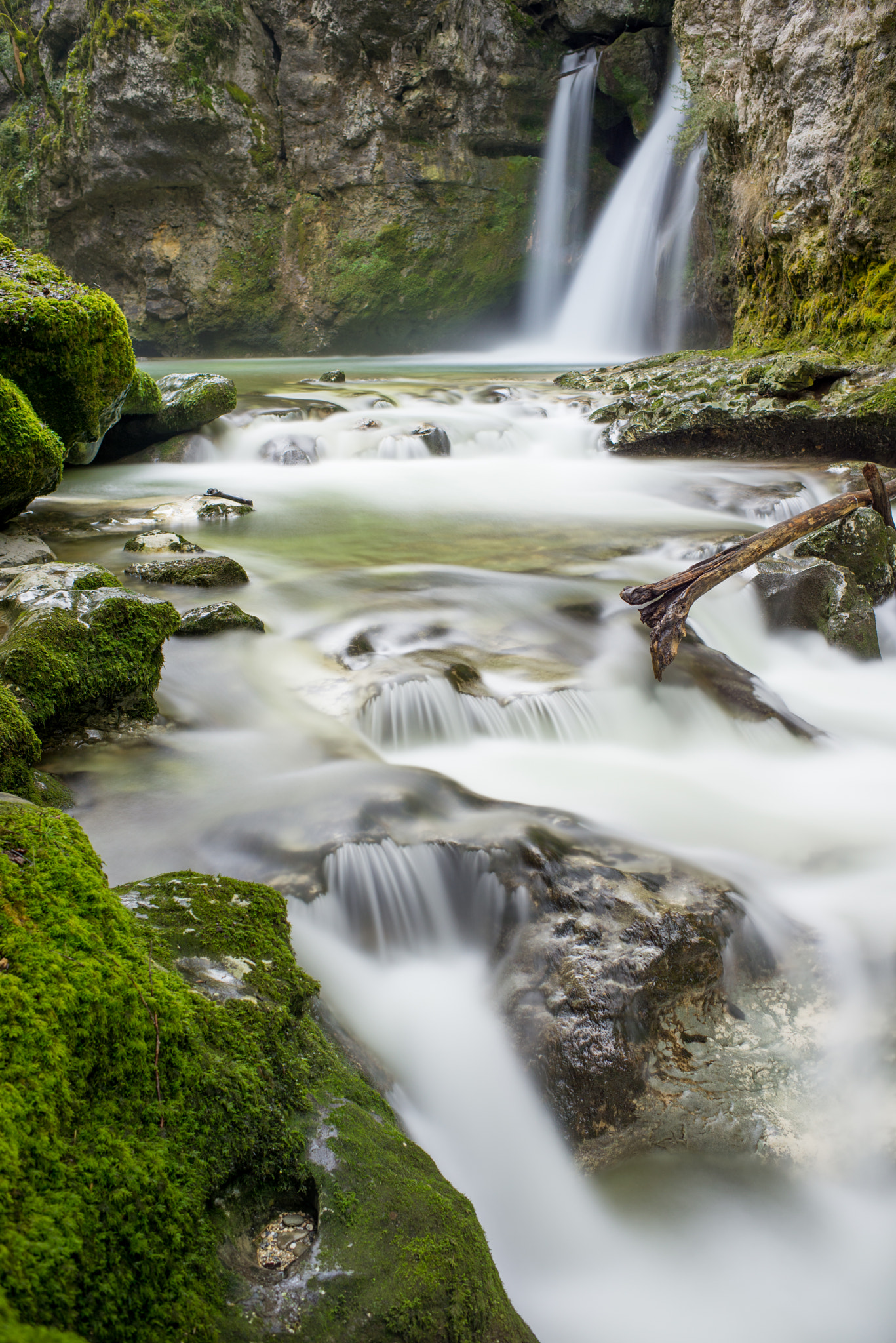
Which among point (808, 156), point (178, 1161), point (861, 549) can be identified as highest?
point (808, 156)

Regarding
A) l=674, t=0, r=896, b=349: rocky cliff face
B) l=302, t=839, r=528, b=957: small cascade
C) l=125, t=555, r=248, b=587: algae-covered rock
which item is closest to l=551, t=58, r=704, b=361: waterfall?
l=674, t=0, r=896, b=349: rocky cliff face

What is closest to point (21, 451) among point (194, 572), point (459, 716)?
point (194, 572)

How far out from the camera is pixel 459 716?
3758 mm

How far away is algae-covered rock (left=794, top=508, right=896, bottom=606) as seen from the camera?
523 cm

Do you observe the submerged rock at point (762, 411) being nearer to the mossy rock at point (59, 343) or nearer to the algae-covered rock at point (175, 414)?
the algae-covered rock at point (175, 414)

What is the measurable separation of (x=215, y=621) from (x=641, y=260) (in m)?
15.4

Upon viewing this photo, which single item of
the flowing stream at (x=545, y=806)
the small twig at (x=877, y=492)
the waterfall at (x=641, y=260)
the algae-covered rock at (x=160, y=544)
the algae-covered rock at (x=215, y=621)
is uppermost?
the waterfall at (x=641, y=260)

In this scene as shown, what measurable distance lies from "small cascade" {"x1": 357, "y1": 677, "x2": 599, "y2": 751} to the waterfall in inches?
559

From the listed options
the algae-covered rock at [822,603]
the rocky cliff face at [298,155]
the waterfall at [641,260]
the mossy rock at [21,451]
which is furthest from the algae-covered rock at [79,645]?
the rocky cliff face at [298,155]

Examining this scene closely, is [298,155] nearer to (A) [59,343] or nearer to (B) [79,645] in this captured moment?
(A) [59,343]

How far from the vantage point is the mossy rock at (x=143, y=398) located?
7754 millimetres

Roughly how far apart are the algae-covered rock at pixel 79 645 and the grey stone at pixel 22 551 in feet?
2.85

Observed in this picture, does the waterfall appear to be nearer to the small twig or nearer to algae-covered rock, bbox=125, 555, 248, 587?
the small twig

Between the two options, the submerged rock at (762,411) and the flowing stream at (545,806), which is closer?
the flowing stream at (545,806)
